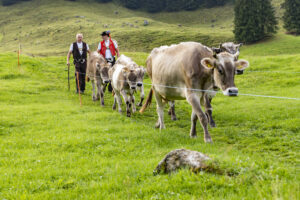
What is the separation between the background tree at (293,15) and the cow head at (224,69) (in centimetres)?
7527

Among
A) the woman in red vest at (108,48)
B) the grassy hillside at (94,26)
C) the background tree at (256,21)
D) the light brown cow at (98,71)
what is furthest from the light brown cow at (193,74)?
Result: the background tree at (256,21)

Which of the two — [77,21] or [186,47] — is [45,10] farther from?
[186,47]

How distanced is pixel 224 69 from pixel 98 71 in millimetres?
10100

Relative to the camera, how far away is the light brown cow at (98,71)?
15523 millimetres

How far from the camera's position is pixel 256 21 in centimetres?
7231

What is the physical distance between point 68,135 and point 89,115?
3269 mm

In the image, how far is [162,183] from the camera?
4867 millimetres

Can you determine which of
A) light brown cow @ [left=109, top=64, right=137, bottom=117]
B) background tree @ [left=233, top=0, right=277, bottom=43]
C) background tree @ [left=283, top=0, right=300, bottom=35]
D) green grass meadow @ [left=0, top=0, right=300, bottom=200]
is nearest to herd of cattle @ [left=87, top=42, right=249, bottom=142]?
light brown cow @ [left=109, top=64, right=137, bottom=117]

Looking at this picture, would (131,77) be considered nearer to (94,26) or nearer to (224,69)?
(224,69)

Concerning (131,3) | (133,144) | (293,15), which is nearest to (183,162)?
(133,144)

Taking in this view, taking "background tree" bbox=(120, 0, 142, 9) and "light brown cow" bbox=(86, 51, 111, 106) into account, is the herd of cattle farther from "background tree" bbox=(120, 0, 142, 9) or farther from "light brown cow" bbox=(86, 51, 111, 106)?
"background tree" bbox=(120, 0, 142, 9)

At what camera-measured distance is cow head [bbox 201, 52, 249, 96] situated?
7.49 m

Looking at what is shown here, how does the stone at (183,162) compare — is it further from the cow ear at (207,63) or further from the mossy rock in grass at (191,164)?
the cow ear at (207,63)

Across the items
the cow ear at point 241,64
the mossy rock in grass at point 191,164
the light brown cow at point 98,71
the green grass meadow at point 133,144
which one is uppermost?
the cow ear at point 241,64
